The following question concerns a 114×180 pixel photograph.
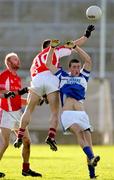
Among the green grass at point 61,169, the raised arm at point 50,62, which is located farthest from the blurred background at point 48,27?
the raised arm at point 50,62

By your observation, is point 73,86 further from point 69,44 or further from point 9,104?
point 9,104

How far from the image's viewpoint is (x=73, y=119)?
47.1 ft

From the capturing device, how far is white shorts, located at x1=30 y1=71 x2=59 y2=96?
51.7 ft

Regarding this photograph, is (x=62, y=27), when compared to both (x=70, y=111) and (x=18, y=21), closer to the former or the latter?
(x=18, y=21)

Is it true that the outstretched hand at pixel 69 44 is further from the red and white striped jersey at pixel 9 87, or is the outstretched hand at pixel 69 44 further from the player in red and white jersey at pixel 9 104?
the red and white striped jersey at pixel 9 87

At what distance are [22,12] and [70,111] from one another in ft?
104

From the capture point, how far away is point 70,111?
1448 centimetres

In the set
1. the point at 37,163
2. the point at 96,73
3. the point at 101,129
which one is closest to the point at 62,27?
the point at 96,73

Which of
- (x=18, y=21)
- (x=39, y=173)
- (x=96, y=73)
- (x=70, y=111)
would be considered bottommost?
(x=39, y=173)

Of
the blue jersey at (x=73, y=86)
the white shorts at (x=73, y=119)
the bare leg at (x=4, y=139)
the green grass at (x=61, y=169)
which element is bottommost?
the green grass at (x=61, y=169)

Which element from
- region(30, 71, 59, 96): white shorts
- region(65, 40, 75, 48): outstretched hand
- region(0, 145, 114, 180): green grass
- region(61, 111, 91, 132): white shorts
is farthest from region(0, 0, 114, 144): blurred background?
region(61, 111, 91, 132): white shorts

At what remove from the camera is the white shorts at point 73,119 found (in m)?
14.4

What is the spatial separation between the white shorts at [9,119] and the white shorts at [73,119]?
68.9 inches

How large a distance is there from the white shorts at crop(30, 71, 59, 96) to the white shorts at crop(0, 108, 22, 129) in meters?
0.57
